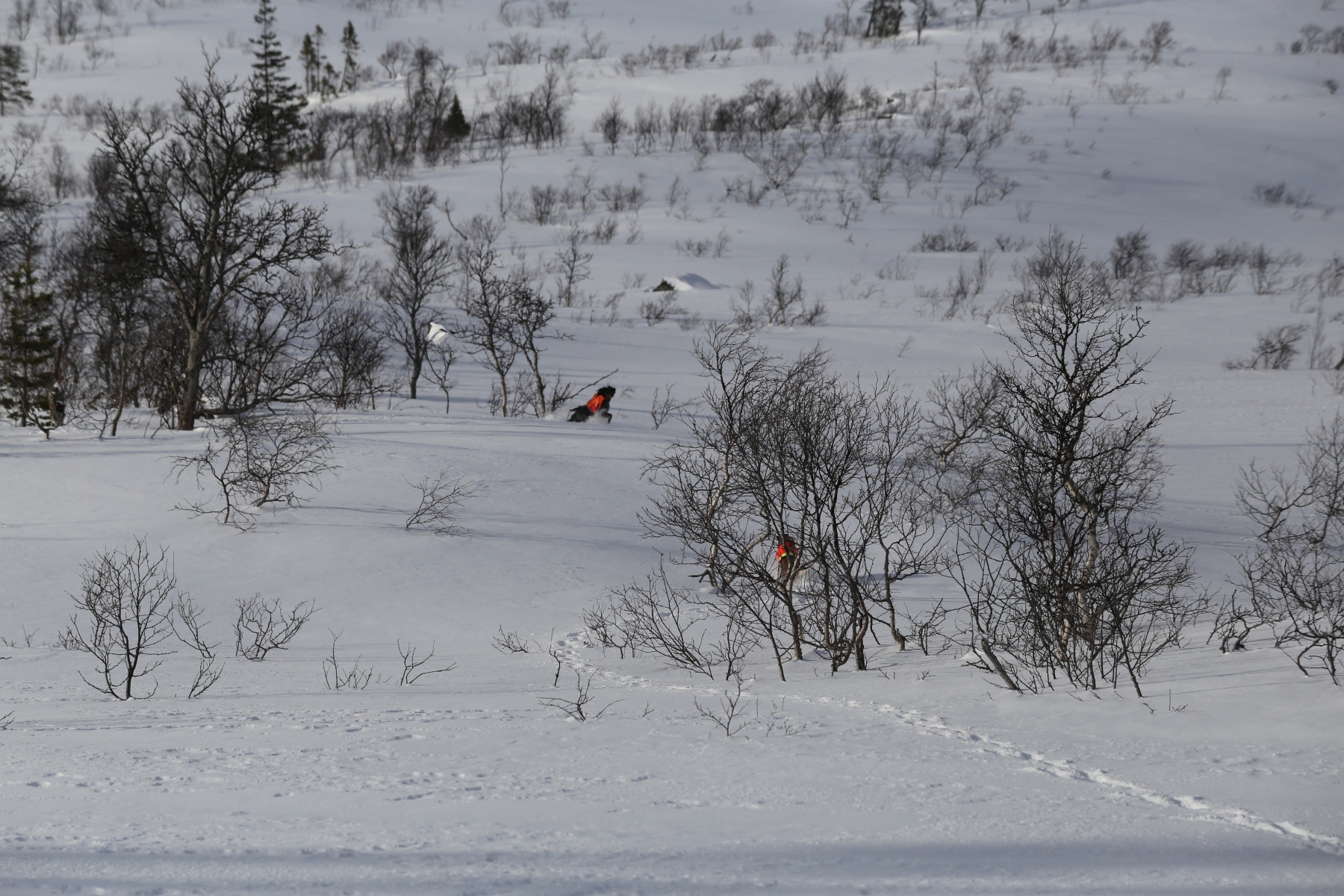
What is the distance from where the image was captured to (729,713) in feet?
22.2

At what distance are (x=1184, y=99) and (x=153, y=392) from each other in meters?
71.5

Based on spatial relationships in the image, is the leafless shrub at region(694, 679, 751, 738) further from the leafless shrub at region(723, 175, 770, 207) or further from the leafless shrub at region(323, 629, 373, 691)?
the leafless shrub at region(723, 175, 770, 207)

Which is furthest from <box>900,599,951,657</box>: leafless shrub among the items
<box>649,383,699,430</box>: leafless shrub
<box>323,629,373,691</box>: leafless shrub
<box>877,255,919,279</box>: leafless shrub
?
<box>877,255,919,279</box>: leafless shrub

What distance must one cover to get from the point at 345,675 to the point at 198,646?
5.25ft

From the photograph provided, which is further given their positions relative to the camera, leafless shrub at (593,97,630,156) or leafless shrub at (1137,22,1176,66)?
leafless shrub at (1137,22,1176,66)

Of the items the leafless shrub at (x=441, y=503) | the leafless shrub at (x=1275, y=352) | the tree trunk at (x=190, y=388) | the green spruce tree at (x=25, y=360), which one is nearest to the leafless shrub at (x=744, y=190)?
the leafless shrub at (x=1275, y=352)

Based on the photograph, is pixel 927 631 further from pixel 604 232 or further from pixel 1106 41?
pixel 1106 41

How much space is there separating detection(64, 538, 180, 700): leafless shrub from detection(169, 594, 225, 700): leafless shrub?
162 millimetres

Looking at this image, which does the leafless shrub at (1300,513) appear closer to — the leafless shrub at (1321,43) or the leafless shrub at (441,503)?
the leafless shrub at (441,503)

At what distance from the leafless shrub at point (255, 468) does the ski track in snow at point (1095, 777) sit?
1081cm

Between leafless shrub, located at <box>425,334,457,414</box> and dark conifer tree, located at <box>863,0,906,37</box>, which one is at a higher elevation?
dark conifer tree, located at <box>863,0,906,37</box>

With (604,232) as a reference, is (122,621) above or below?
below

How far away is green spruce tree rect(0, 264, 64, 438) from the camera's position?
70.3 feet

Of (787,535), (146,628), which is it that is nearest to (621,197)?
(787,535)
